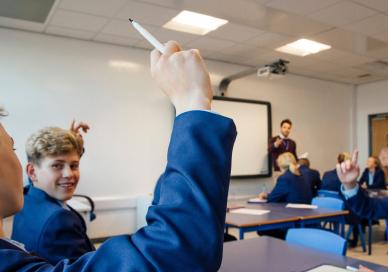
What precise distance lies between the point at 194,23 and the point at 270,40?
1271mm

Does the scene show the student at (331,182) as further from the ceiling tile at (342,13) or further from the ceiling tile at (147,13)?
the ceiling tile at (147,13)

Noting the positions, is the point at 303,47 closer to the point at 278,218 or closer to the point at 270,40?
the point at 270,40

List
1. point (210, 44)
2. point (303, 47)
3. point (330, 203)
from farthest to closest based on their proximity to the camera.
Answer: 1. point (303, 47)
2. point (210, 44)
3. point (330, 203)

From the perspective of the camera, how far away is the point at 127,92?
545 cm

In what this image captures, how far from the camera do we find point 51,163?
5.26 feet

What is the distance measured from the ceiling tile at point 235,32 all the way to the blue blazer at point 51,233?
3.78 meters

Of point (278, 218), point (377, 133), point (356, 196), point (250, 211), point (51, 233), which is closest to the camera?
point (51, 233)

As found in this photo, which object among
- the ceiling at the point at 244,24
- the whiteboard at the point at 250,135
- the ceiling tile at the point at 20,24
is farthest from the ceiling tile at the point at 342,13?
the ceiling tile at the point at 20,24

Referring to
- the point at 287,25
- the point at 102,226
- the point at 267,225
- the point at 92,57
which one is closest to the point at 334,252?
the point at 267,225

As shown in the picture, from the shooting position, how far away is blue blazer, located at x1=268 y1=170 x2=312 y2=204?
427 centimetres

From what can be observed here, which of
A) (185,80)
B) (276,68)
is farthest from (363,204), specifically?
(276,68)

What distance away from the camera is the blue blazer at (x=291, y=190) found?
14.0ft

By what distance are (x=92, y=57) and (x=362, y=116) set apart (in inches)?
257

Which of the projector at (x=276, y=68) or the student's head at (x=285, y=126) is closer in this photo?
the projector at (x=276, y=68)
